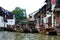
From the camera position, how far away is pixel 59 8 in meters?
35.3

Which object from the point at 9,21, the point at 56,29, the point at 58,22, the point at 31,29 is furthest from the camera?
the point at 9,21

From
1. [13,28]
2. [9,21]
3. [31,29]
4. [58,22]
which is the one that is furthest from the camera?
[9,21]

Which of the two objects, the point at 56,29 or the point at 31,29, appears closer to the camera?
the point at 56,29

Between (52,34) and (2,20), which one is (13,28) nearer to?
(52,34)

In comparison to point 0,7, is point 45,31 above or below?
below

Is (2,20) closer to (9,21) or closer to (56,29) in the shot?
(9,21)

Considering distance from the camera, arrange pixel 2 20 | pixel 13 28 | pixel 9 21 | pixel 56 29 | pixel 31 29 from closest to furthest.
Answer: pixel 56 29 < pixel 31 29 < pixel 13 28 < pixel 2 20 < pixel 9 21

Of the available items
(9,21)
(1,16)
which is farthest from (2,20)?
(9,21)

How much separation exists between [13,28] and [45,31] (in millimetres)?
12415

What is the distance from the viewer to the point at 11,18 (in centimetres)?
7750

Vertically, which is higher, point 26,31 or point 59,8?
point 59,8

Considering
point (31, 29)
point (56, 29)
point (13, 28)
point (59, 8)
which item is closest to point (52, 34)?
point (56, 29)

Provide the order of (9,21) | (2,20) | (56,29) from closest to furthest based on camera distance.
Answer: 1. (56,29)
2. (2,20)
3. (9,21)

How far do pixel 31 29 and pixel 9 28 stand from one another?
8911 mm
